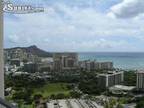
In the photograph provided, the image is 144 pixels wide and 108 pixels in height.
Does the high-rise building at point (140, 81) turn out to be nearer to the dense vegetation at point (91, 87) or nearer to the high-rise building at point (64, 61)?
the dense vegetation at point (91, 87)

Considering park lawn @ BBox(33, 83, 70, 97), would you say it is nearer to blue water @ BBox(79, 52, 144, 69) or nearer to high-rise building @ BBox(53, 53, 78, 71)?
high-rise building @ BBox(53, 53, 78, 71)

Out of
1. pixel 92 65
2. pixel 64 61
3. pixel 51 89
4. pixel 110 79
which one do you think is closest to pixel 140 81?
pixel 110 79

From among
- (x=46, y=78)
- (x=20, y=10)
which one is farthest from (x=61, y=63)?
(x=20, y=10)

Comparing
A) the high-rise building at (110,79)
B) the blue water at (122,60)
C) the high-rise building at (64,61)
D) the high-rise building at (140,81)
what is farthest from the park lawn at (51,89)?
the blue water at (122,60)

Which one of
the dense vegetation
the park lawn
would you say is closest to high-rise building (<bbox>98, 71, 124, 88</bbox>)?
the dense vegetation

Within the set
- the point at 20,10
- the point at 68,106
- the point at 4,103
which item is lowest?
the point at 68,106

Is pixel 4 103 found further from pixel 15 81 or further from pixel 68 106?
pixel 15 81
